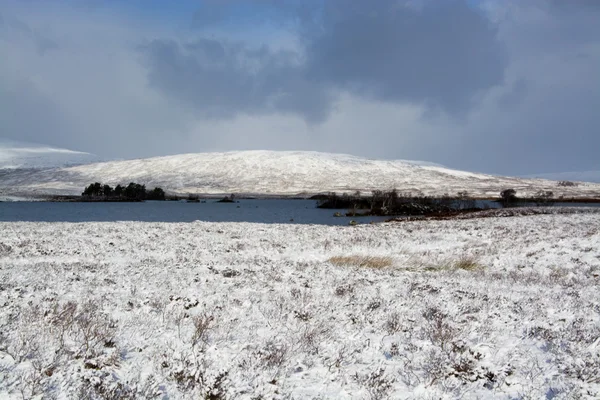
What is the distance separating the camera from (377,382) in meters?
5.36

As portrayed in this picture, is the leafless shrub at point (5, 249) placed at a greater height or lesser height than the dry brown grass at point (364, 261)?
greater

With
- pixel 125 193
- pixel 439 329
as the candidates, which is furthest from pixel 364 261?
pixel 125 193

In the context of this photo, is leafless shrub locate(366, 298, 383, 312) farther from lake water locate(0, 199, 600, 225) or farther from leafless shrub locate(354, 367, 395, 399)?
lake water locate(0, 199, 600, 225)

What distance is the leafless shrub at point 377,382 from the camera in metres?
5.11

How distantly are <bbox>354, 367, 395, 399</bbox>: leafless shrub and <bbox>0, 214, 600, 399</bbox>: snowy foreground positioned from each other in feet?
0.07

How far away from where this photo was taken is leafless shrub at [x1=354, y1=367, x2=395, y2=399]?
5.11m

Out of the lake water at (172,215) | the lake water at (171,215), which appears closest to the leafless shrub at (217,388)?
the lake water at (172,215)

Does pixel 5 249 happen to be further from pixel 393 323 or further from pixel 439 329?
pixel 439 329

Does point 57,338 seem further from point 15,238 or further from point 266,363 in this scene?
point 15,238

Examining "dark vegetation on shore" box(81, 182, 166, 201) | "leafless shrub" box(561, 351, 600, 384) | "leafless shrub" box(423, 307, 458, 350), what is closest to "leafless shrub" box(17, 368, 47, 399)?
"leafless shrub" box(423, 307, 458, 350)

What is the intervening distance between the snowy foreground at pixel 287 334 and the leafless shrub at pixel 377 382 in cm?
2

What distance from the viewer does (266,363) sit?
228 inches

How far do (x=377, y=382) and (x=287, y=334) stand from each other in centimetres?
210

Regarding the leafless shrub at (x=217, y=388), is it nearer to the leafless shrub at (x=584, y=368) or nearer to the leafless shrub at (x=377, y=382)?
the leafless shrub at (x=377, y=382)
